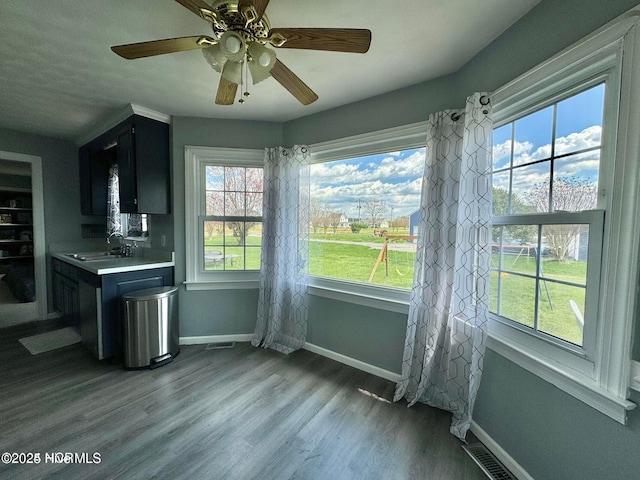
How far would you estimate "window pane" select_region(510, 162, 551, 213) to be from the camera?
52.1 inches

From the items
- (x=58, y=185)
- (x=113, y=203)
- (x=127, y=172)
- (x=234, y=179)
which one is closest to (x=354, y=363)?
(x=234, y=179)

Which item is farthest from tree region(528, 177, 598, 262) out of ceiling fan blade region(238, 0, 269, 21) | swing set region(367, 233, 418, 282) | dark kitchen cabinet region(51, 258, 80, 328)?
dark kitchen cabinet region(51, 258, 80, 328)

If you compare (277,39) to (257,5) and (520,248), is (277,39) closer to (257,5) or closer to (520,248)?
(257,5)

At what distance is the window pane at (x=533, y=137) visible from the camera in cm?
132

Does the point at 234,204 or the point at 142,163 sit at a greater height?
the point at 142,163

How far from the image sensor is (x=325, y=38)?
1125 mm

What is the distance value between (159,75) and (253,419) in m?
2.55

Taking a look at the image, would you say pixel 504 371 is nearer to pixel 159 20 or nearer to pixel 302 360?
pixel 302 360

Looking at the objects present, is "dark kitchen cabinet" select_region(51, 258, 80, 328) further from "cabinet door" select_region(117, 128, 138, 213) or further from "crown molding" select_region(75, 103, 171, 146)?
"crown molding" select_region(75, 103, 171, 146)

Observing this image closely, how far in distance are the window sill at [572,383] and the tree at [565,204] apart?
0.51 metres

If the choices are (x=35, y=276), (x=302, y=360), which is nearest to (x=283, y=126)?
(x=302, y=360)

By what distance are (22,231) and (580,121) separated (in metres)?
6.12

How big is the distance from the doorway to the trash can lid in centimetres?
212

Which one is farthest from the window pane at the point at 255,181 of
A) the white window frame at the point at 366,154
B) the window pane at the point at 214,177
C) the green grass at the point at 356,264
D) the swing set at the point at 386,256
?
the swing set at the point at 386,256
